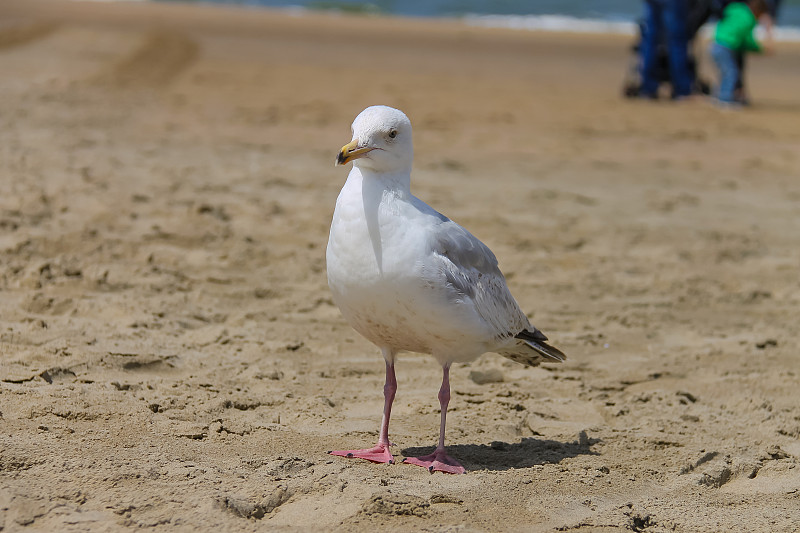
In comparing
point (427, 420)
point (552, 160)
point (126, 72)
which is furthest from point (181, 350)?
point (126, 72)

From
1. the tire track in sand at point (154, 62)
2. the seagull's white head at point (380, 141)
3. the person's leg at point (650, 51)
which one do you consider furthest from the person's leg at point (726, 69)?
the seagull's white head at point (380, 141)

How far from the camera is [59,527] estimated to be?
311cm

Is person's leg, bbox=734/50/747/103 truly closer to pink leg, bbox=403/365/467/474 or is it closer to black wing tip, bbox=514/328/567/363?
black wing tip, bbox=514/328/567/363

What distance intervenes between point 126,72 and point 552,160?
7410 millimetres

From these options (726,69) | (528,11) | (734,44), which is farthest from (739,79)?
(528,11)

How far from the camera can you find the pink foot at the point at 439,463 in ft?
12.8

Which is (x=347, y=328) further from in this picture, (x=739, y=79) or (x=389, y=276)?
(x=739, y=79)

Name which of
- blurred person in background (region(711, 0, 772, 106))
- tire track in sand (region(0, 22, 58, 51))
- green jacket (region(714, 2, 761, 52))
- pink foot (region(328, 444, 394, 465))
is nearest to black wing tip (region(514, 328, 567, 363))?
pink foot (region(328, 444, 394, 465))

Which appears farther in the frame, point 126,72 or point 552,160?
point 126,72

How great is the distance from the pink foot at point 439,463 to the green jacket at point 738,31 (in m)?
12.2

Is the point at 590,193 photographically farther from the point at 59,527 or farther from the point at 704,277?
the point at 59,527

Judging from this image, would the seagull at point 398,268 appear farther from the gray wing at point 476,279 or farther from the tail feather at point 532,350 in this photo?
the tail feather at point 532,350

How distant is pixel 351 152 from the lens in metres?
3.77

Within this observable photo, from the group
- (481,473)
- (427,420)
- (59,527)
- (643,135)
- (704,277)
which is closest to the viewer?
(59,527)
